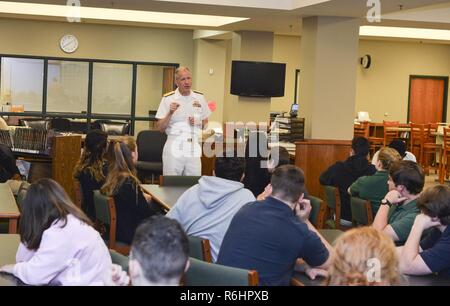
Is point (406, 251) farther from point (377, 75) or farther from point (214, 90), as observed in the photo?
point (377, 75)

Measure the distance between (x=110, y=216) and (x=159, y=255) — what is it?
293 cm

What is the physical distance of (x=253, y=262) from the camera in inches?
138

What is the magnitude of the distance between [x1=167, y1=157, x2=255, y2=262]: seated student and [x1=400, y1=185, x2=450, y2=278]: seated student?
3.30 ft

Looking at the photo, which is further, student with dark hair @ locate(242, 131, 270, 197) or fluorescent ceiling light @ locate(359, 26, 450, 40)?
fluorescent ceiling light @ locate(359, 26, 450, 40)

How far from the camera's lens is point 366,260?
266 cm

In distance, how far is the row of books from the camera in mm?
8852

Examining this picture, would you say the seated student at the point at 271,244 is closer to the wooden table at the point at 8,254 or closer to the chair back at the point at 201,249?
the chair back at the point at 201,249

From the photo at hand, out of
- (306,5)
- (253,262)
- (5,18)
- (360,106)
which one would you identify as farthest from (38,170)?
(360,106)

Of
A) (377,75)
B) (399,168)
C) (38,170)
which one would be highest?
(377,75)

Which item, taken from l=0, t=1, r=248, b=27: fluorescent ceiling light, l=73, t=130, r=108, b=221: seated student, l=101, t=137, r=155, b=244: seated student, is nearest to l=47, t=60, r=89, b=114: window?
l=0, t=1, r=248, b=27: fluorescent ceiling light

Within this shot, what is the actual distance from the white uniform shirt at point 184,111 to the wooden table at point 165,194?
1352 mm

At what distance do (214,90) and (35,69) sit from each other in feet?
12.9

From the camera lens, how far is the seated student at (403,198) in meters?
4.49

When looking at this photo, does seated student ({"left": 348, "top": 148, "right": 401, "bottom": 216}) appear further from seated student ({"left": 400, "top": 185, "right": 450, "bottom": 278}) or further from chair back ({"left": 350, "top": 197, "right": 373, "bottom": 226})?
seated student ({"left": 400, "top": 185, "right": 450, "bottom": 278})
